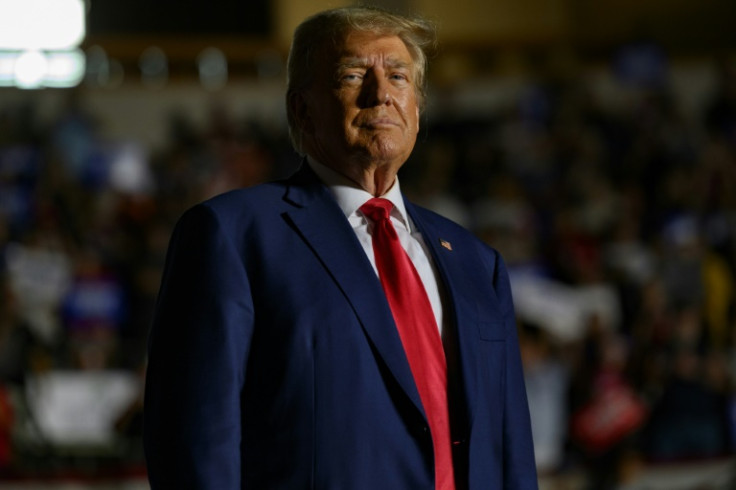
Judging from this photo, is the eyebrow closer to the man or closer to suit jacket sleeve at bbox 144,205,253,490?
the man

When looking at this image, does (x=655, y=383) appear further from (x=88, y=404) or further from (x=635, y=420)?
(x=88, y=404)

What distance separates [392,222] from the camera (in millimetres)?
2008

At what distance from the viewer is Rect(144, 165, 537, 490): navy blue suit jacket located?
1721 millimetres

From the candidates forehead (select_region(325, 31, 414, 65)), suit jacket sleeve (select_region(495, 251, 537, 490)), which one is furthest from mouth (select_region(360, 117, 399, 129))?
suit jacket sleeve (select_region(495, 251, 537, 490))

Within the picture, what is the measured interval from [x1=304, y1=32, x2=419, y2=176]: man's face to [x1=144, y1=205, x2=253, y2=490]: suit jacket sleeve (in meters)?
0.25

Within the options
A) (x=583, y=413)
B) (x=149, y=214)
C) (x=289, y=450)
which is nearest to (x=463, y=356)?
(x=289, y=450)

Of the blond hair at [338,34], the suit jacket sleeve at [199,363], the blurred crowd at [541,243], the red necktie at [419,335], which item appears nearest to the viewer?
the suit jacket sleeve at [199,363]

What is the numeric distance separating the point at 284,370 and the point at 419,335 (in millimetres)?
237

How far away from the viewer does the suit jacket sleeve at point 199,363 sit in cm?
169

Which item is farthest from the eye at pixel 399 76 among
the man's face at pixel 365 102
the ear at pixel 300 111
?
the ear at pixel 300 111

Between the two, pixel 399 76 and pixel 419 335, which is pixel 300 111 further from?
pixel 419 335

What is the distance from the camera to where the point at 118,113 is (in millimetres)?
12422

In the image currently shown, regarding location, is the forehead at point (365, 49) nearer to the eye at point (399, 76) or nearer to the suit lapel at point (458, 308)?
the eye at point (399, 76)

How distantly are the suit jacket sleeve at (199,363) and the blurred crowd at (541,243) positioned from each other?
516cm
